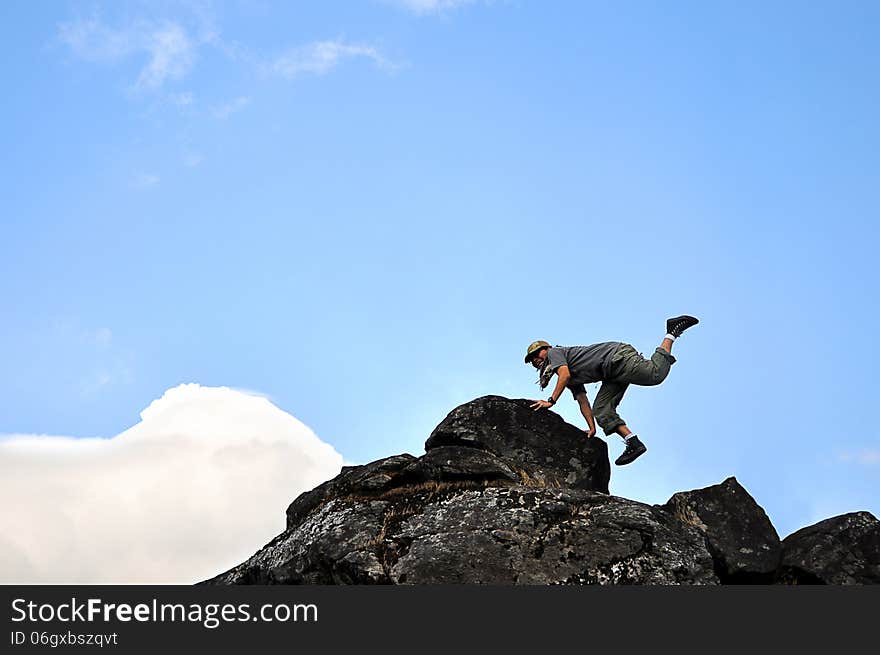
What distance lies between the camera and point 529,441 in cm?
1661

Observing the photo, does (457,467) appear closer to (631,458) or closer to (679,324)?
(631,458)

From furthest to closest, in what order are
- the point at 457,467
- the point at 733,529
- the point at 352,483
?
1. the point at 352,483
2. the point at 733,529
3. the point at 457,467

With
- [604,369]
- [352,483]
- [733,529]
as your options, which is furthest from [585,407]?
[352,483]

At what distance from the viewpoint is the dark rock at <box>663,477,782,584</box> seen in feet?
49.5

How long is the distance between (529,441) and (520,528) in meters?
3.11

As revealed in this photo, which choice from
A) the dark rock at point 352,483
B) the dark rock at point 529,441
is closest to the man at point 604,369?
the dark rock at point 529,441

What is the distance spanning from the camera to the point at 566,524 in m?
13.8

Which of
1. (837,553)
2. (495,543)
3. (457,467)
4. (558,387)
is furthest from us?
(558,387)

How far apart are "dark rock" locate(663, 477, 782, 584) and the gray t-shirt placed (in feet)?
9.70

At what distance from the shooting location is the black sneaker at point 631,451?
17797mm

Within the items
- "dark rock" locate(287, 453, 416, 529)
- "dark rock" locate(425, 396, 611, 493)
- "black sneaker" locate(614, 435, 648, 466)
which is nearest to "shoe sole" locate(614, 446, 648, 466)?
"black sneaker" locate(614, 435, 648, 466)

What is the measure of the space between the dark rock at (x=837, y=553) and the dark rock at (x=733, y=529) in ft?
1.00

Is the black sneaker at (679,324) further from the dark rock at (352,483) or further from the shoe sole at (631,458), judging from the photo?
the dark rock at (352,483)

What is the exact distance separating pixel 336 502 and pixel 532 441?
3.55 m
